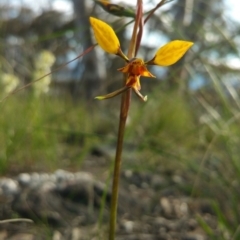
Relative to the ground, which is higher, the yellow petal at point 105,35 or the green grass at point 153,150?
the green grass at point 153,150

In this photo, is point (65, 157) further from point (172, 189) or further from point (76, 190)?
point (76, 190)

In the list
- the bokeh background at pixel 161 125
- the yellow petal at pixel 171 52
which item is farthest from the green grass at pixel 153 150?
the yellow petal at pixel 171 52

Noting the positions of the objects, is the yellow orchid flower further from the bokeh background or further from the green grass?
the green grass

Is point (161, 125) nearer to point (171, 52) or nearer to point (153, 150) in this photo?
point (153, 150)

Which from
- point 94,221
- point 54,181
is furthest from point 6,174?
point 94,221

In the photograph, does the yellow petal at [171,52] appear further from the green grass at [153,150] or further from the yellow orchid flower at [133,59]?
the green grass at [153,150]

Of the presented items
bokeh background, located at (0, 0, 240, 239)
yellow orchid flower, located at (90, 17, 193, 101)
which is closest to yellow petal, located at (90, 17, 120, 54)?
yellow orchid flower, located at (90, 17, 193, 101)
